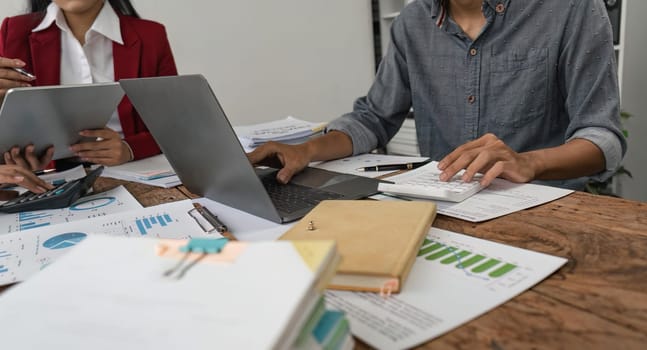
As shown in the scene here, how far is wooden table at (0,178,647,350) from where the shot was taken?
0.36 meters

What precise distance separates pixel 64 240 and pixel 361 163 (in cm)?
59

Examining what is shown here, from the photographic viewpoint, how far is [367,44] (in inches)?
114

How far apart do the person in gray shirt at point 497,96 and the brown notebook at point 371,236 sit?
0.23 m

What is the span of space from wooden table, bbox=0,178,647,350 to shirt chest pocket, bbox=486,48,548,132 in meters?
0.48

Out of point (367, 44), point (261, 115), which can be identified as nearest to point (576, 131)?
point (261, 115)

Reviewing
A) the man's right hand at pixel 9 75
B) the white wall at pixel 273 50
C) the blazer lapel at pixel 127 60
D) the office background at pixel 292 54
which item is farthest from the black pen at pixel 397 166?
the white wall at pixel 273 50

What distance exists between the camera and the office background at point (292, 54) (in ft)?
6.31

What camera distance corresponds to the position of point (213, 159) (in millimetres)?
717

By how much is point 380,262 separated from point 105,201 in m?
0.64

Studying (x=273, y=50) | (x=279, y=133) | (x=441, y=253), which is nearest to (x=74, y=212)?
(x=279, y=133)

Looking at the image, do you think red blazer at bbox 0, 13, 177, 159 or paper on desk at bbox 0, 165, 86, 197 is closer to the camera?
paper on desk at bbox 0, 165, 86, 197

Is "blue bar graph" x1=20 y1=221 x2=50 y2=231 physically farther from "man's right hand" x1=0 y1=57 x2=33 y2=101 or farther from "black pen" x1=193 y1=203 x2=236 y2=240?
"man's right hand" x1=0 y1=57 x2=33 y2=101

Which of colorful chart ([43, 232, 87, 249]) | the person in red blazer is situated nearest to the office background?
the person in red blazer

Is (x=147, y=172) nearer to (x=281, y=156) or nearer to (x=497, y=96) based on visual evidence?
(x=281, y=156)
